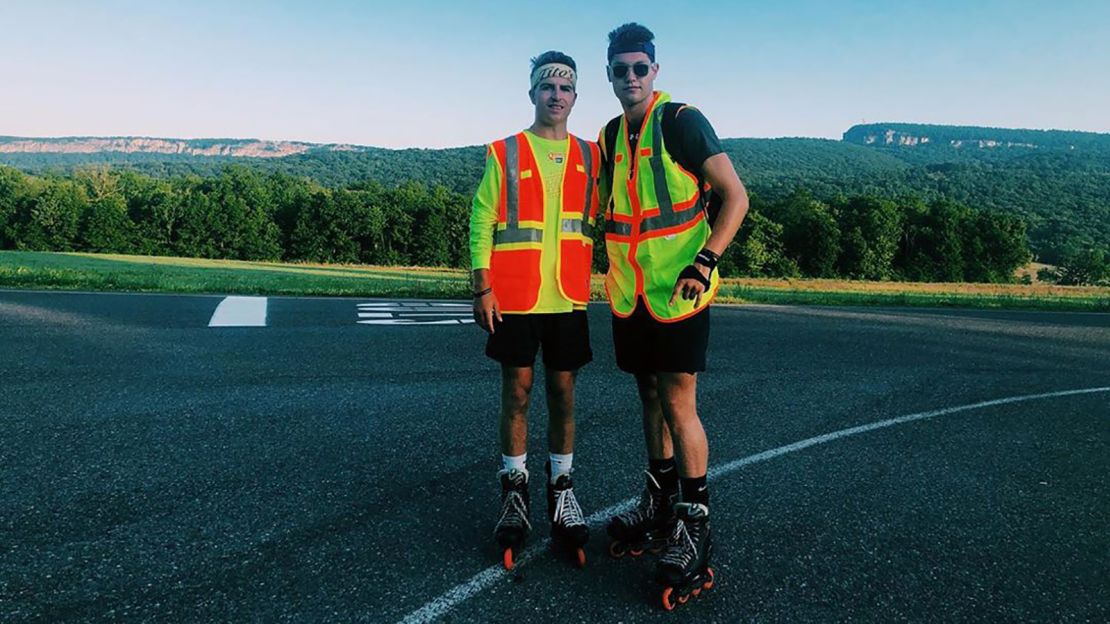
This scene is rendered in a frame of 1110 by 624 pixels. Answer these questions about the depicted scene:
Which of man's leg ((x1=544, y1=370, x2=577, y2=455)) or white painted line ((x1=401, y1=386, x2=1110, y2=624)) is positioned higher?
man's leg ((x1=544, y1=370, x2=577, y2=455))

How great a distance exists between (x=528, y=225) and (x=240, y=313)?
8.78 meters

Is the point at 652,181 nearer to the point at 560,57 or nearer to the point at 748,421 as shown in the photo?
the point at 560,57

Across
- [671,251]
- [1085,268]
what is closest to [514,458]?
[671,251]

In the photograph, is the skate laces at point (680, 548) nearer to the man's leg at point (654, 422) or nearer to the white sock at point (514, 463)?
the man's leg at point (654, 422)

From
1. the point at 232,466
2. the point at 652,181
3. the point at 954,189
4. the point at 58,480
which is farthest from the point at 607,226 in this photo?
the point at 954,189

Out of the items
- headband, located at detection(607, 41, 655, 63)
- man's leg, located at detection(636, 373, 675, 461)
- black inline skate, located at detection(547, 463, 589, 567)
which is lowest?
black inline skate, located at detection(547, 463, 589, 567)

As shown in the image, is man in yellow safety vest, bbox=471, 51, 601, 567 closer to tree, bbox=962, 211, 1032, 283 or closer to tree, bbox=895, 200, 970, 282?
tree, bbox=895, 200, 970, 282

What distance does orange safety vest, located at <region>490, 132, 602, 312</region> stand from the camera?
2.87 meters

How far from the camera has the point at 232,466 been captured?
3902mm

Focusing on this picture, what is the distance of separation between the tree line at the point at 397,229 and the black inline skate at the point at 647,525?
66.9m

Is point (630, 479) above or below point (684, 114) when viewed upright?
below

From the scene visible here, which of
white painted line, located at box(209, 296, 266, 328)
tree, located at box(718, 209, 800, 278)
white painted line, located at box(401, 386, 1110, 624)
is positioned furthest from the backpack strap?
tree, located at box(718, 209, 800, 278)

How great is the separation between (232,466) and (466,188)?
105 metres

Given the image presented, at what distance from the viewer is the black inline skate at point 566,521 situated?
9.36ft
